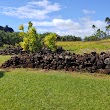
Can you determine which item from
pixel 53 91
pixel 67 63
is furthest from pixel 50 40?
pixel 53 91

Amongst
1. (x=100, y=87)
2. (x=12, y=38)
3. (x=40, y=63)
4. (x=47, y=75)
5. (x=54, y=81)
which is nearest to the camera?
(x=100, y=87)

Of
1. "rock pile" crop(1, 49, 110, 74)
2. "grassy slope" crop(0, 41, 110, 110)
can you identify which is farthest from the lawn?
"rock pile" crop(1, 49, 110, 74)

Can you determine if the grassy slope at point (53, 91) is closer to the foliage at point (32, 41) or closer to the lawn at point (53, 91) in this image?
the lawn at point (53, 91)

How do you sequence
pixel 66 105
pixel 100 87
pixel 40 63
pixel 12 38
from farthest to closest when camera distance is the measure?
pixel 12 38
pixel 40 63
pixel 100 87
pixel 66 105

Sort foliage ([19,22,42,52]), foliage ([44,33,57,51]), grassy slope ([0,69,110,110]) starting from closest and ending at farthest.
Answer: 1. grassy slope ([0,69,110,110])
2. foliage ([19,22,42,52])
3. foliage ([44,33,57,51])

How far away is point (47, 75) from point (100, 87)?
131 inches

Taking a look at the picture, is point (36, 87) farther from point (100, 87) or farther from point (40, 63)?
point (40, 63)

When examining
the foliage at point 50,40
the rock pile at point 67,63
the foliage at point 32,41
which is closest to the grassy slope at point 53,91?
the rock pile at point 67,63

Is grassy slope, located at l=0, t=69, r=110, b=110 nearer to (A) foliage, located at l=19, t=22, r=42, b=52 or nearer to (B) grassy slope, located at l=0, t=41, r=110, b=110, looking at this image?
(B) grassy slope, located at l=0, t=41, r=110, b=110

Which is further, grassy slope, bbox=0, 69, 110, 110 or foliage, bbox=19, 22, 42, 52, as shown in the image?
foliage, bbox=19, 22, 42, 52

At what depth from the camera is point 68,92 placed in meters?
12.9

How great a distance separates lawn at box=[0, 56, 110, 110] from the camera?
37.8 feet

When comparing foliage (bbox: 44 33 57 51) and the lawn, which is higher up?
foliage (bbox: 44 33 57 51)

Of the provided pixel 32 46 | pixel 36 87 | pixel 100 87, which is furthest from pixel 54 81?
pixel 32 46
